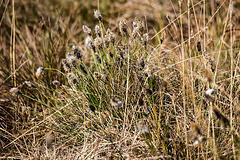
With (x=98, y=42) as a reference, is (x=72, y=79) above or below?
below

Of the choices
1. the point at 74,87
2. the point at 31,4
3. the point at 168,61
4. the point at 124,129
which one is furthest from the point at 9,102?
the point at 31,4

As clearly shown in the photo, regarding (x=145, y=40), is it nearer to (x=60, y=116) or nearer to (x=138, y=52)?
(x=138, y=52)

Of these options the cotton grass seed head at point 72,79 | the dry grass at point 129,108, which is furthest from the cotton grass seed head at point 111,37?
the cotton grass seed head at point 72,79

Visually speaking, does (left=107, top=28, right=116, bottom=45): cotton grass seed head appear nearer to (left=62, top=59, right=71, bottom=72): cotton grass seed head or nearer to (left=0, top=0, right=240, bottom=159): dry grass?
(left=0, top=0, right=240, bottom=159): dry grass

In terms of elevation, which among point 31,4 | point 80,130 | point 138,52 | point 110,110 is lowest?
point 80,130

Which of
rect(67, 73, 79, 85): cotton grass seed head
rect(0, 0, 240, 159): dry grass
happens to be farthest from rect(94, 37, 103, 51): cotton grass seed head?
rect(67, 73, 79, 85): cotton grass seed head

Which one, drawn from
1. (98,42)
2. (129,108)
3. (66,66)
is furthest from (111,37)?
(129,108)

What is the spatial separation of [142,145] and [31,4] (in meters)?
2.92

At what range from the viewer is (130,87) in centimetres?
150

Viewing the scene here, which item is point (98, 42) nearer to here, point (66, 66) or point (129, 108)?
point (66, 66)

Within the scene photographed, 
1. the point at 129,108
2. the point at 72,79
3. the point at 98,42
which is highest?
the point at 98,42

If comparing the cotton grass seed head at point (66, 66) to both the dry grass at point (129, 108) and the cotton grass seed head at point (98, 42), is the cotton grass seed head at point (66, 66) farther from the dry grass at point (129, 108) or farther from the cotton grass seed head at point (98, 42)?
the cotton grass seed head at point (98, 42)

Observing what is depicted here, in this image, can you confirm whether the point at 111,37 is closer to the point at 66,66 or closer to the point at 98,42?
the point at 98,42

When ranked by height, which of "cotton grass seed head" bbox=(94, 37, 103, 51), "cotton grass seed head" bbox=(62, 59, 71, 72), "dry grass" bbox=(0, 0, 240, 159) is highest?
"cotton grass seed head" bbox=(94, 37, 103, 51)
